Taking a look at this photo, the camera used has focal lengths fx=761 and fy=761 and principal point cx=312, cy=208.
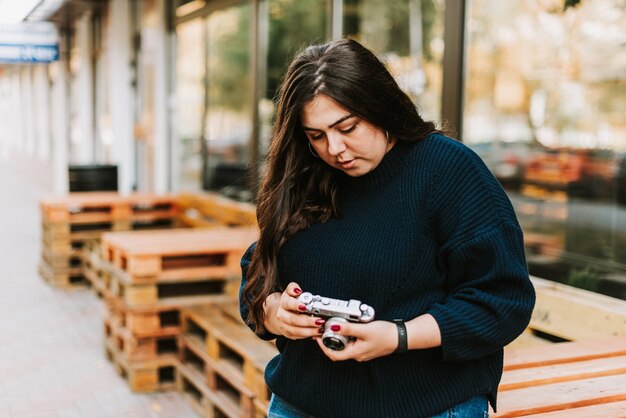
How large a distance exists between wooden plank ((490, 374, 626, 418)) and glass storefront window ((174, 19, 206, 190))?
7.95 metres

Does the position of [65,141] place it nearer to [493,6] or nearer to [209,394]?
[493,6]

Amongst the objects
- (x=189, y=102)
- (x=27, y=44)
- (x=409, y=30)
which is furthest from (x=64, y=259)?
(x=409, y=30)

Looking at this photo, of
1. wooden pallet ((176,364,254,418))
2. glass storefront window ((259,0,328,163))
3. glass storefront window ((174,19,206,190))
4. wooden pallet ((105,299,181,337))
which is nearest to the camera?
wooden pallet ((176,364,254,418))

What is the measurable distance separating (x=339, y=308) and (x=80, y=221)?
760 centimetres

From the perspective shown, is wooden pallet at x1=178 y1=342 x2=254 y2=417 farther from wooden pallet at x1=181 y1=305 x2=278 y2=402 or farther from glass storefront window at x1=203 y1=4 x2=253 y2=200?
glass storefront window at x1=203 y1=4 x2=253 y2=200

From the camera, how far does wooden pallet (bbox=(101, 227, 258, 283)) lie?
5219mm

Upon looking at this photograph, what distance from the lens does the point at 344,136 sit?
172cm

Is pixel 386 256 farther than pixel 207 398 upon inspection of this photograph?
No

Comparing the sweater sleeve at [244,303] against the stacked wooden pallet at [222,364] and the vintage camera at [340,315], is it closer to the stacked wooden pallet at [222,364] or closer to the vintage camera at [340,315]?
the vintage camera at [340,315]

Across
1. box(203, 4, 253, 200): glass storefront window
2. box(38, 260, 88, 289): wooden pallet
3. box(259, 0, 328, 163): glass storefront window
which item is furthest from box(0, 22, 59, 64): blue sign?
box(38, 260, 88, 289): wooden pallet

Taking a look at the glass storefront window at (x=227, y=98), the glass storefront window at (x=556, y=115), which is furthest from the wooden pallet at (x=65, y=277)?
the glass storefront window at (x=556, y=115)

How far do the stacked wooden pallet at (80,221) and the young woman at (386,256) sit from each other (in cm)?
721

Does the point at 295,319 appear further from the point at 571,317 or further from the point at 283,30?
the point at 283,30

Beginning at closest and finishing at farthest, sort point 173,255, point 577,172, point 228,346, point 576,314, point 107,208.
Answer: point 576,314
point 228,346
point 173,255
point 107,208
point 577,172
